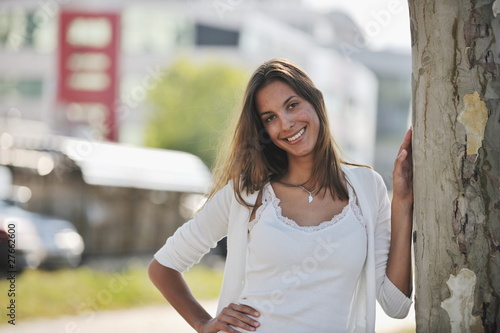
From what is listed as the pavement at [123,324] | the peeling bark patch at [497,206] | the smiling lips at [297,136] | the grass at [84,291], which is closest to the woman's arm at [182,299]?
the smiling lips at [297,136]

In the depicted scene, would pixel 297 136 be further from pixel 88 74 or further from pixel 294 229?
pixel 88 74

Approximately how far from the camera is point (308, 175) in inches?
111

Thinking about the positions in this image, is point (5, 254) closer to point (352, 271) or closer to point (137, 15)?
point (352, 271)

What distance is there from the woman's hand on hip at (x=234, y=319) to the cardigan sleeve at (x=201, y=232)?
28 centimetres

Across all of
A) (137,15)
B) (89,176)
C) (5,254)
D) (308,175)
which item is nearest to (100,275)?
(5,254)

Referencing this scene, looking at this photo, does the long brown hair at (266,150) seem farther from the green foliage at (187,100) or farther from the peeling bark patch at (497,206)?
the green foliage at (187,100)

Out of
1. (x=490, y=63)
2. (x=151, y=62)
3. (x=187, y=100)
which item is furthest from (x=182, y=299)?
(x=151, y=62)

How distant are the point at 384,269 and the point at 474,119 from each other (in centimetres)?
66

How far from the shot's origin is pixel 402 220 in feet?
8.33

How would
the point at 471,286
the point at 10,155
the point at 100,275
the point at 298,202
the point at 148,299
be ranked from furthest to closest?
1. the point at 10,155
2. the point at 100,275
3. the point at 148,299
4. the point at 298,202
5. the point at 471,286

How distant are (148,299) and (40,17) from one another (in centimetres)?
4166

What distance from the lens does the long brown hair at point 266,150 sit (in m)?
2.74

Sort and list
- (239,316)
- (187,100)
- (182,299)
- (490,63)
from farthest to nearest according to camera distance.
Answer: (187,100), (182,299), (239,316), (490,63)

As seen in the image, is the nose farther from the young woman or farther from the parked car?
the parked car
